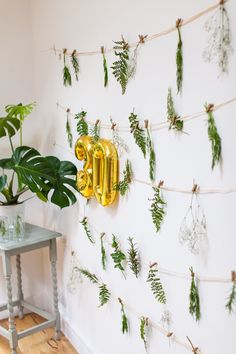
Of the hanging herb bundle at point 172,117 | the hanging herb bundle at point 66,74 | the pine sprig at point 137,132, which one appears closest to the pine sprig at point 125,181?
the pine sprig at point 137,132

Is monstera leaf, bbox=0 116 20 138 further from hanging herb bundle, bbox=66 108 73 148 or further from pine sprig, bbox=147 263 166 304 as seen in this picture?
pine sprig, bbox=147 263 166 304

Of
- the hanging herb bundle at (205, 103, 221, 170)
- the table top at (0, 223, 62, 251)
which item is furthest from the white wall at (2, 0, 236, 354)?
the table top at (0, 223, 62, 251)

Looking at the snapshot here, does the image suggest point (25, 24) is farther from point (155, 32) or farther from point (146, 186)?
point (146, 186)

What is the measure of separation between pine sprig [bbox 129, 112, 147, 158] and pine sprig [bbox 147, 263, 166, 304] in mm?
458

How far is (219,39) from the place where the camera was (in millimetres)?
1146

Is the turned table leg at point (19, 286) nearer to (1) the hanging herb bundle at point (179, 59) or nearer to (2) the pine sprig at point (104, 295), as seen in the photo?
(2) the pine sprig at point (104, 295)

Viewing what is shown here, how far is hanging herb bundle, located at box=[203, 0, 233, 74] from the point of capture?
1119 mm

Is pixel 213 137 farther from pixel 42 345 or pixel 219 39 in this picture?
pixel 42 345

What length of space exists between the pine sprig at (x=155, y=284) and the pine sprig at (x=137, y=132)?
18.0 inches

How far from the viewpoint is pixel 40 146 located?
269 centimetres

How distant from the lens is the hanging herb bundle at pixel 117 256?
1743 millimetres

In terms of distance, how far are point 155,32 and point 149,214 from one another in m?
0.69

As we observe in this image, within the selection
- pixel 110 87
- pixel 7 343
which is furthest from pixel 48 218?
pixel 110 87

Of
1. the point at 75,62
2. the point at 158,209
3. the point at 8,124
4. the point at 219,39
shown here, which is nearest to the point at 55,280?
the point at 8,124
